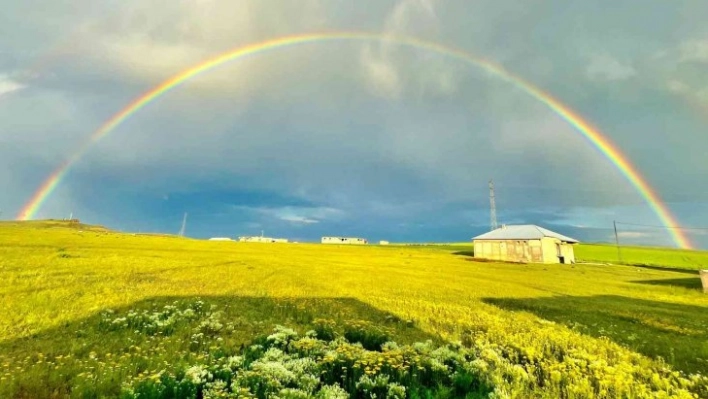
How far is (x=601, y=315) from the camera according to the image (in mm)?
21312

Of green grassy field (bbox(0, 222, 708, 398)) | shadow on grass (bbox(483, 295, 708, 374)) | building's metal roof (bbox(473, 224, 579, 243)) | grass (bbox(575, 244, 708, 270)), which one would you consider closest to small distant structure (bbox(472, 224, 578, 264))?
building's metal roof (bbox(473, 224, 579, 243))

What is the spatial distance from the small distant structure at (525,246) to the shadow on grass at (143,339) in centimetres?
9184

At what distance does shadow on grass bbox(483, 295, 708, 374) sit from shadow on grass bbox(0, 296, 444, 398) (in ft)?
27.2

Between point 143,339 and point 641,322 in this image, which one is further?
point 641,322

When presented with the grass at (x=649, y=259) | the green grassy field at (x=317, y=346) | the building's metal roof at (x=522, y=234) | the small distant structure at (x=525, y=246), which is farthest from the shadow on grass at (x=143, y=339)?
the grass at (x=649, y=259)

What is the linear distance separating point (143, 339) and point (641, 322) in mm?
23770

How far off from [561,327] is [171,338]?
52.9ft

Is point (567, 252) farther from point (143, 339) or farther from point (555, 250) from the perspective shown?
point (143, 339)

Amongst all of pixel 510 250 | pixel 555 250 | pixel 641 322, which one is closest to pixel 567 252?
pixel 555 250

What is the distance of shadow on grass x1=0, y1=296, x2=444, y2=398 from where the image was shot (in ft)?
25.6

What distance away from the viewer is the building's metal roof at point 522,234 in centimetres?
9988

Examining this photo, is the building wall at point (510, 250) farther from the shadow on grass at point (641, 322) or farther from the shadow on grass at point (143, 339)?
the shadow on grass at point (143, 339)

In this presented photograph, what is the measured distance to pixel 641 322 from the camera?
63.9 feet

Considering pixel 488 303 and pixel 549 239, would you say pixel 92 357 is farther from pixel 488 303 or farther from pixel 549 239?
pixel 549 239
